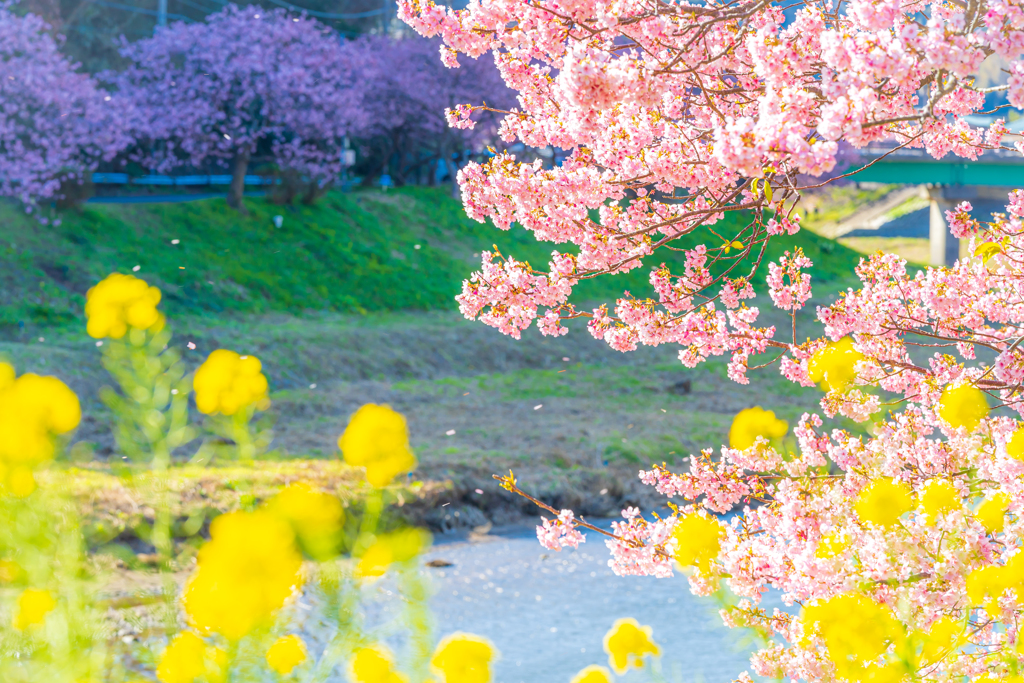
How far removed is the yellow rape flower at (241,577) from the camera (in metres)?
1.56

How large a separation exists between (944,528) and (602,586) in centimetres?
649

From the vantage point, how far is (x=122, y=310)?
2.71m

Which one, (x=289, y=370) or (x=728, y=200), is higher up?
(x=728, y=200)

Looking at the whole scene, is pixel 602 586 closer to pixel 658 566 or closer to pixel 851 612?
pixel 658 566

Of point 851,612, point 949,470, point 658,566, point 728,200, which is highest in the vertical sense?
point 728,200

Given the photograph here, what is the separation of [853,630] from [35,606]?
1.80m

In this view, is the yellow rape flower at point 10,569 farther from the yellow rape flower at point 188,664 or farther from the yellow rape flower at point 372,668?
the yellow rape flower at point 372,668

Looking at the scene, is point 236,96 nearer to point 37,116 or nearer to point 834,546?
point 37,116

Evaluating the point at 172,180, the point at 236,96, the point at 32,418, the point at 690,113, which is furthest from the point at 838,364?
the point at 172,180

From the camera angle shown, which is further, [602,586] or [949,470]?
[602,586]

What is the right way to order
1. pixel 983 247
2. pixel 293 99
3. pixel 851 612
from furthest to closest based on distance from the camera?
1. pixel 293 99
2. pixel 983 247
3. pixel 851 612

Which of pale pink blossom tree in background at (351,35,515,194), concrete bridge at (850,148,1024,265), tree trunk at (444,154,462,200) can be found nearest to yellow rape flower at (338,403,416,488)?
pale pink blossom tree in background at (351,35,515,194)

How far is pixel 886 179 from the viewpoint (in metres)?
31.2

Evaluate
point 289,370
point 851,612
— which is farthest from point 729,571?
point 289,370
